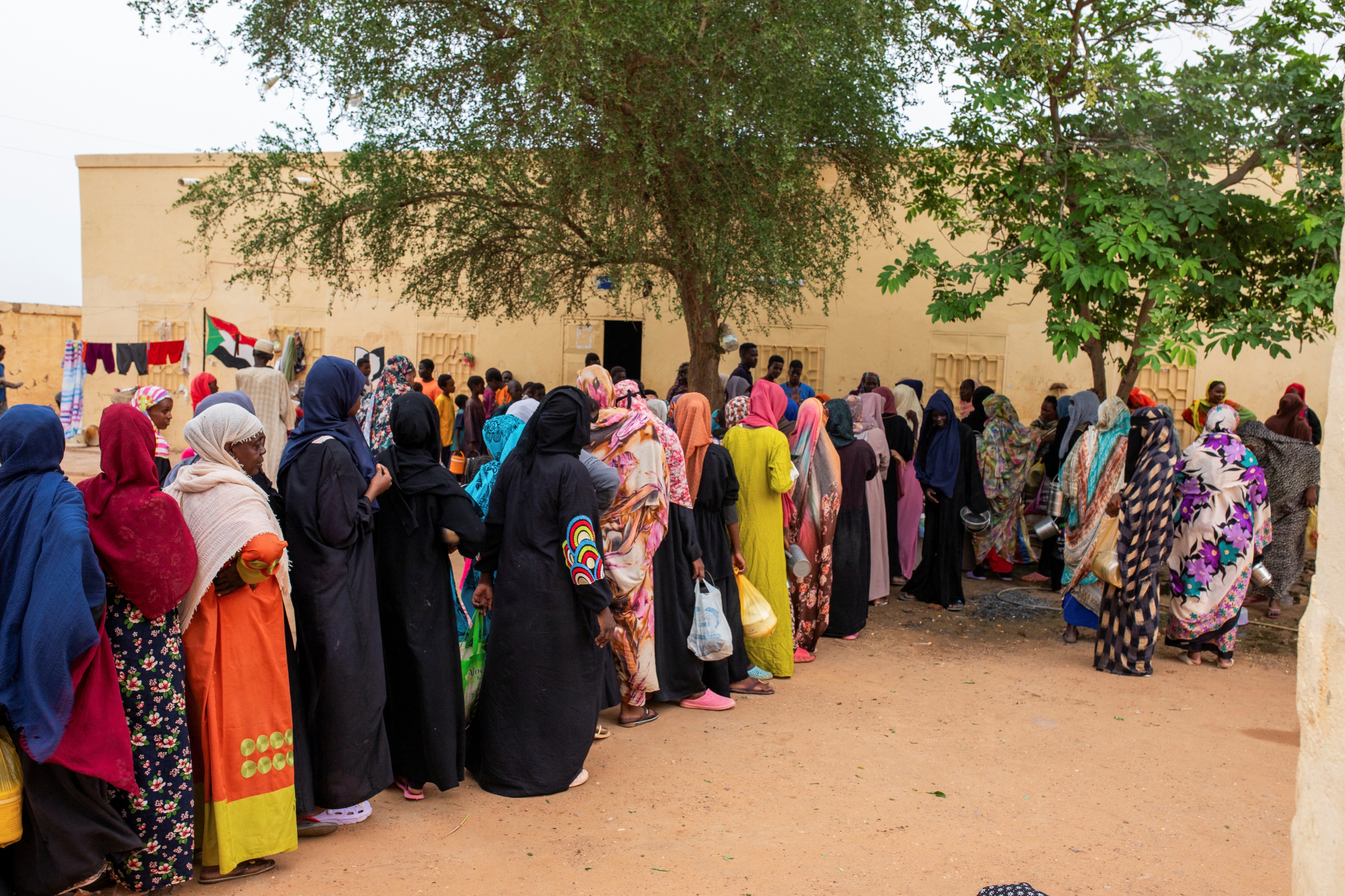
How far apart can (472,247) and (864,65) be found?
4171 millimetres

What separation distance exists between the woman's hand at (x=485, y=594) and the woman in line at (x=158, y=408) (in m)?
2.39

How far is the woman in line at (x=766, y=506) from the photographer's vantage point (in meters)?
5.52

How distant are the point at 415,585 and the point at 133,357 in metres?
13.3

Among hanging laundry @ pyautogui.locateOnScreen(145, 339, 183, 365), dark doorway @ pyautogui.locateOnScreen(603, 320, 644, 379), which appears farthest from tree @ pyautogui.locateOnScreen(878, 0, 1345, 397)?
hanging laundry @ pyautogui.locateOnScreen(145, 339, 183, 365)

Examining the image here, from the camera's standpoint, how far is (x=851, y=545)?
259 inches

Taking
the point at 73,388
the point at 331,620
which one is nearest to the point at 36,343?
the point at 73,388

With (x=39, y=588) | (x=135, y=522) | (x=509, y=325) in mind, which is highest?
(x=509, y=325)

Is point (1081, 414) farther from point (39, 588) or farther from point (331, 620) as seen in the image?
point (39, 588)

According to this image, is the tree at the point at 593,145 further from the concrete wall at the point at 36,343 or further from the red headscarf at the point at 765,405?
the concrete wall at the point at 36,343

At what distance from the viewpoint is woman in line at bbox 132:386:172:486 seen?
543 centimetres

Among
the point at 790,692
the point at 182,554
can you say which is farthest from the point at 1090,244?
the point at 182,554

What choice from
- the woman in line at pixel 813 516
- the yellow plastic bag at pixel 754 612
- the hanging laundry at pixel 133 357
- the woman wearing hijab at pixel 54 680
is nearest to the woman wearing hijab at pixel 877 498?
the woman in line at pixel 813 516

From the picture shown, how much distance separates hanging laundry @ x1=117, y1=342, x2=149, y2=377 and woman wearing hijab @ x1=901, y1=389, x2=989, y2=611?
1213 centimetres

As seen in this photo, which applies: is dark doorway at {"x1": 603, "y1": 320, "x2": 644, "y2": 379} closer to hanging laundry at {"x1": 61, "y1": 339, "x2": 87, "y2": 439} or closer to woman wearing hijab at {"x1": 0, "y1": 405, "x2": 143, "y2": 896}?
hanging laundry at {"x1": 61, "y1": 339, "x2": 87, "y2": 439}
